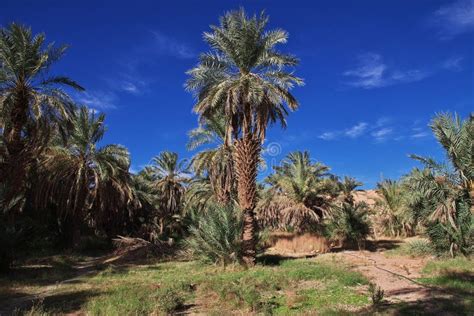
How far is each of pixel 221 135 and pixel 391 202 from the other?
17.1m

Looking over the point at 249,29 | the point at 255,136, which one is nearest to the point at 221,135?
the point at 255,136

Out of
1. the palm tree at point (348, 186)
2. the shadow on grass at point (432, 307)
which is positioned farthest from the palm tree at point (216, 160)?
the shadow on grass at point (432, 307)

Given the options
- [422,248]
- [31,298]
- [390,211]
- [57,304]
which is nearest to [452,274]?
[422,248]

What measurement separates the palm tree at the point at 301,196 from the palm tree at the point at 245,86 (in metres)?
8.36

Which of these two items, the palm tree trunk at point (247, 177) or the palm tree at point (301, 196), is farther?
the palm tree at point (301, 196)

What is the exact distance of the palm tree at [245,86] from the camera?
1827cm

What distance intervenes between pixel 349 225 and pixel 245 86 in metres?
13.3

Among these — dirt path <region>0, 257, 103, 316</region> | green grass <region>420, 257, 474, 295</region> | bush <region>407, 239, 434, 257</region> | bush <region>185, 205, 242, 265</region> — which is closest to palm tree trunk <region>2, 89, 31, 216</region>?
dirt path <region>0, 257, 103, 316</region>

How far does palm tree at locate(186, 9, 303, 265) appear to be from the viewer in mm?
18266

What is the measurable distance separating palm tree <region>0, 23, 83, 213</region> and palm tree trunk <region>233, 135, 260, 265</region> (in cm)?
918

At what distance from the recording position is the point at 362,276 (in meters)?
13.2

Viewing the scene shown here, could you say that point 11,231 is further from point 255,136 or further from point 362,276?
point 362,276

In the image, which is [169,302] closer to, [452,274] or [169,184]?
[452,274]

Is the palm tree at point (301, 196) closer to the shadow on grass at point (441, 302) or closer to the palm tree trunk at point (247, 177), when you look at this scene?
the palm tree trunk at point (247, 177)
